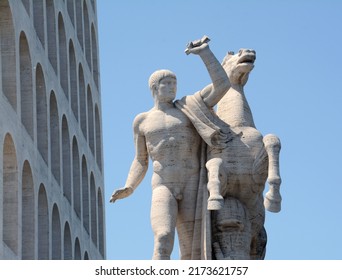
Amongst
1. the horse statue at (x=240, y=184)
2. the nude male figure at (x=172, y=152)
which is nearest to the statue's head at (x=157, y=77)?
the nude male figure at (x=172, y=152)

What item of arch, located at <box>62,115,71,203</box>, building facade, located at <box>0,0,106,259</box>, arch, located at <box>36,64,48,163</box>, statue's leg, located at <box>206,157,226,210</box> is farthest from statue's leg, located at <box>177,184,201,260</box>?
arch, located at <box>62,115,71,203</box>

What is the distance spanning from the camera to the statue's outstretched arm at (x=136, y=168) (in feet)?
72.7

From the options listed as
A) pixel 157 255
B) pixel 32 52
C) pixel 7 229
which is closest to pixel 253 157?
pixel 157 255

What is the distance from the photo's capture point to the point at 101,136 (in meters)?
70.3

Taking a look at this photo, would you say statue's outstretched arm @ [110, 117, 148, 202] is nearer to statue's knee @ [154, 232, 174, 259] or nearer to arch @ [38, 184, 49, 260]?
statue's knee @ [154, 232, 174, 259]

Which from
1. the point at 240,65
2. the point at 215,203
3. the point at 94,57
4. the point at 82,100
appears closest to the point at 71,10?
the point at 82,100

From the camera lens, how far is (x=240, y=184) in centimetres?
2181

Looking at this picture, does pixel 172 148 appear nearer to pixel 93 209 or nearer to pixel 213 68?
pixel 213 68

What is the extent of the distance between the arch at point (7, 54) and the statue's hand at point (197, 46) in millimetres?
23441

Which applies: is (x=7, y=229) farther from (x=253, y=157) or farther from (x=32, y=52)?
(x=253, y=157)

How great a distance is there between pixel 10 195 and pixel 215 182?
24.0 metres

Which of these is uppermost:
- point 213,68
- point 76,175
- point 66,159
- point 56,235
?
point 76,175

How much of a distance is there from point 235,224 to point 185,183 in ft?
3.39
